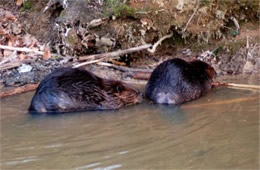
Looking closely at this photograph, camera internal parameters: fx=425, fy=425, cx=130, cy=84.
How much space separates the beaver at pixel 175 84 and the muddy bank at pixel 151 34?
110cm

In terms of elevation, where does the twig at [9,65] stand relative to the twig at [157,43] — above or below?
below

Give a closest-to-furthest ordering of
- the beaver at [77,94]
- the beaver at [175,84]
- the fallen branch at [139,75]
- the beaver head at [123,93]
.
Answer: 1. the beaver at [77,94]
2. the beaver at [175,84]
3. the beaver head at [123,93]
4. the fallen branch at [139,75]

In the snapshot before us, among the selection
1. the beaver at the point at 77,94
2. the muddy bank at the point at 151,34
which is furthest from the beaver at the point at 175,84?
the muddy bank at the point at 151,34

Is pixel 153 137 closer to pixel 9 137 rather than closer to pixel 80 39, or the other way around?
pixel 9 137

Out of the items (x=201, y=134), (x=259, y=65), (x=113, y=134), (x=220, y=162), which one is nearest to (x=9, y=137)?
(x=113, y=134)

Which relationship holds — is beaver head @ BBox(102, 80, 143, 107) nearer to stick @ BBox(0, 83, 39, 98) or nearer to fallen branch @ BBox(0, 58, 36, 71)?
stick @ BBox(0, 83, 39, 98)

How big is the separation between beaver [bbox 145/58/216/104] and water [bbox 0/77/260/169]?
0.37 feet

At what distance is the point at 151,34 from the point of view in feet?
20.0

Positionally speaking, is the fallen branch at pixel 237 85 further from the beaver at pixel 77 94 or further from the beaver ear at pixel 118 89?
the beaver ear at pixel 118 89

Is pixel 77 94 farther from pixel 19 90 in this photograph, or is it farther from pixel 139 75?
pixel 139 75

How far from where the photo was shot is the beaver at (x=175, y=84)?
447 centimetres

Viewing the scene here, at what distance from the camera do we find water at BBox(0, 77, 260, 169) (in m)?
2.84

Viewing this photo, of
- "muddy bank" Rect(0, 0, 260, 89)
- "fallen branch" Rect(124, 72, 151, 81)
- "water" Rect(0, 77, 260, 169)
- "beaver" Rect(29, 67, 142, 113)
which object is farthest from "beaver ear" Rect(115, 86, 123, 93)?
"muddy bank" Rect(0, 0, 260, 89)

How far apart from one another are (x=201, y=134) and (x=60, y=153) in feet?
3.58
